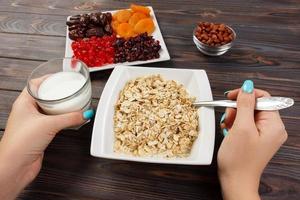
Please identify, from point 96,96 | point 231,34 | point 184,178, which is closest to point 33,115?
point 96,96

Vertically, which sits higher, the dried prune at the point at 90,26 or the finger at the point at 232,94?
the finger at the point at 232,94

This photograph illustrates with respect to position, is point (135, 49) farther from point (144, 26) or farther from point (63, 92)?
point (63, 92)

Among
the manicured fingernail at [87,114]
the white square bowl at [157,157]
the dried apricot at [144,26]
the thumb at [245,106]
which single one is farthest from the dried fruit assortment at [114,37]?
the thumb at [245,106]

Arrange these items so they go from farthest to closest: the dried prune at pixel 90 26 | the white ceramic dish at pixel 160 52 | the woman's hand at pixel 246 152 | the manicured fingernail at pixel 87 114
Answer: the dried prune at pixel 90 26 < the white ceramic dish at pixel 160 52 < the manicured fingernail at pixel 87 114 < the woman's hand at pixel 246 152

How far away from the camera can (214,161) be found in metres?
0.72

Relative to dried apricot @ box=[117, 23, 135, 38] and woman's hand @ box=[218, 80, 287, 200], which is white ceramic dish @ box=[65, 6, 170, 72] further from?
woman's hand @ box=[218, 80, 287, 200]

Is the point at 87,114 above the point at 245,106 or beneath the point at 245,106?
beneath

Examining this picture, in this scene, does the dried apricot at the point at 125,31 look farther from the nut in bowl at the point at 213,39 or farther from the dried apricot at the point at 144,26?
the nut in bowl at the point at 213,39

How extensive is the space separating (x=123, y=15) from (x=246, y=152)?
2.25ft

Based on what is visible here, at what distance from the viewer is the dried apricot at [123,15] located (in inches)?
43.0

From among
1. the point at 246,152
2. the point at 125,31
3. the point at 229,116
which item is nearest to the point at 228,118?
the point at 229,116

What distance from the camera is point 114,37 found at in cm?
103

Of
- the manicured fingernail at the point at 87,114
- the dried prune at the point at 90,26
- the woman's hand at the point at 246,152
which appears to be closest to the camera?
the woman's hand at the point at 246,152

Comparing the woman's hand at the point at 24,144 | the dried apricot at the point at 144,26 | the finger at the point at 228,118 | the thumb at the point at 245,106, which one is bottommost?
the woman's hand at the point at 24,144
